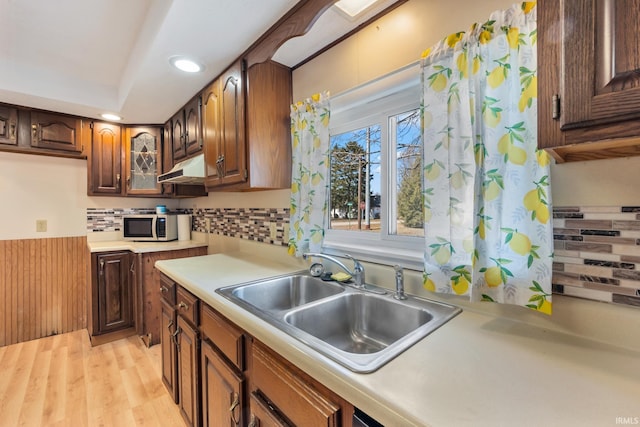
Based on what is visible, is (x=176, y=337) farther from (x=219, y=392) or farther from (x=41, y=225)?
(x=41, y=225)

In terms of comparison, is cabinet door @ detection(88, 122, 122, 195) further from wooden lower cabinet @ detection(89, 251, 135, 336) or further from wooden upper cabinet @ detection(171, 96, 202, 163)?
wooden lower cabinet @ detection(89, 251, 135, 336)

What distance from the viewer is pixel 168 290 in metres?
1.64

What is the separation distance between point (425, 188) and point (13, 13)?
235 cm

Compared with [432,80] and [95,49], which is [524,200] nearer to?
[432,80]

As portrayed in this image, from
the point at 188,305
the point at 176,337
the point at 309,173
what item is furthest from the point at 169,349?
the point at 309,173

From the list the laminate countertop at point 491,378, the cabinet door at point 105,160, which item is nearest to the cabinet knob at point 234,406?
the laminate countertop at point 491,378

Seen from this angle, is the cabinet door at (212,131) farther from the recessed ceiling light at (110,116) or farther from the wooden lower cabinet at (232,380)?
the recessed ceiling light at (110,116)

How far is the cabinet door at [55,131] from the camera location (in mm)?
2371

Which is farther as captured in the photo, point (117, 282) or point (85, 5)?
point (117, 282)

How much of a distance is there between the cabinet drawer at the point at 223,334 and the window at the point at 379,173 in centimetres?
69

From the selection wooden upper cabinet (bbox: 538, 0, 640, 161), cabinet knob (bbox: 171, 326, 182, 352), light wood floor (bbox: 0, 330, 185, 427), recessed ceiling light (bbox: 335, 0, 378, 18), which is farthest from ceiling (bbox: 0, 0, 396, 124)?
light wood floor (bbox: 0, 330, 185, 427)

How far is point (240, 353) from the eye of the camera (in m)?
0.99

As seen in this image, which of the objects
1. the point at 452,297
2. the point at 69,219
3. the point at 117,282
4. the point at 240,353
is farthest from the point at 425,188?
the point at 69,219

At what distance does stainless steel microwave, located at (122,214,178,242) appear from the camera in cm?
275
